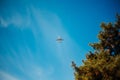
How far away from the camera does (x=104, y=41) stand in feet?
62.0

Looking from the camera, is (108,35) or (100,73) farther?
(108,35)

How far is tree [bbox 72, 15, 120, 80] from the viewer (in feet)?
48.9

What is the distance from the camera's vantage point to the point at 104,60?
15.5 metres

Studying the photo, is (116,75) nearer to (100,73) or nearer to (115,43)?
(100,73)

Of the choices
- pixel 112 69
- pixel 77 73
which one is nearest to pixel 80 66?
pixel 77 73

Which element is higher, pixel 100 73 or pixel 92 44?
pixel 92 44

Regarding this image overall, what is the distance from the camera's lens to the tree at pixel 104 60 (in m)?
14.9

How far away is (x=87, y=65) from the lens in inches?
635

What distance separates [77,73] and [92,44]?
12.6 ft

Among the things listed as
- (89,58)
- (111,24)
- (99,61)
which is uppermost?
(111,24)

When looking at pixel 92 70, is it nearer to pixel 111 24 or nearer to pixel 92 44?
pixel 92 44

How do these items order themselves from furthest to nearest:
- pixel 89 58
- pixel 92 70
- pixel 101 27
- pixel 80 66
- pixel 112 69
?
pixel 101 27, pixel 89 58, pixel 80 66, pixel 92 70, pixel 112 69

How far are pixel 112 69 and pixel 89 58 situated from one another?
12.4 feet

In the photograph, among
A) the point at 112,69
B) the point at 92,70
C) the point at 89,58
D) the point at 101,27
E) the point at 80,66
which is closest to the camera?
the point at 112,69
